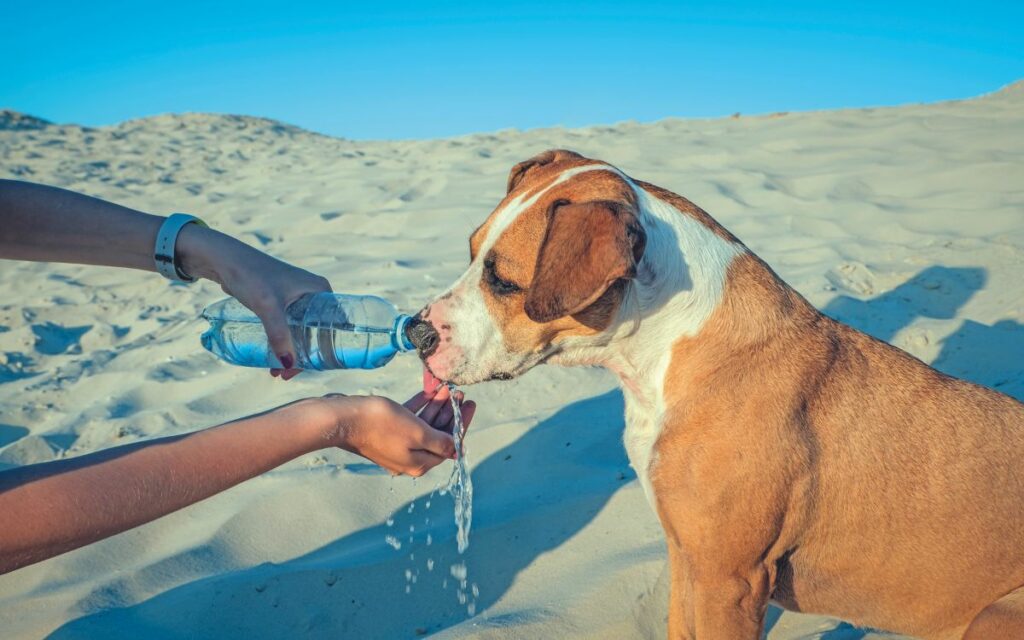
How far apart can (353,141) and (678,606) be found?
15.7m

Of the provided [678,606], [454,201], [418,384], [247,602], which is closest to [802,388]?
[678,606]

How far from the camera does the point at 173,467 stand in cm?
217

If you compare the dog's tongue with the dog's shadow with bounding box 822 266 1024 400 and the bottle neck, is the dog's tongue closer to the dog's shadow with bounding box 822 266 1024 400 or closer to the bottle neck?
the bottle neck

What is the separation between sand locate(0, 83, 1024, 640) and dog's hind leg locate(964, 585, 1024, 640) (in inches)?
26.1

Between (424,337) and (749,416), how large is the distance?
107cm

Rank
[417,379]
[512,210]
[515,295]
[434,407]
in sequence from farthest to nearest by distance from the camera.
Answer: [417,379] < [434,407] < [512,210] < [515,295]

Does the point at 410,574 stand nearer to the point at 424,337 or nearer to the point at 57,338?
the point at 424,337

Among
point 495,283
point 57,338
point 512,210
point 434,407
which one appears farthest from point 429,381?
point 57,338

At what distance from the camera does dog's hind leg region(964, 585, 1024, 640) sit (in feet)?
7.23

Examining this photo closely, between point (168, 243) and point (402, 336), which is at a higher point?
point (168, 243)

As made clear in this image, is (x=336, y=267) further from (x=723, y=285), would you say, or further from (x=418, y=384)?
(x=723, y=285)

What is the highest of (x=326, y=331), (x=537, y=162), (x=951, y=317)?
(x=537, y=162)

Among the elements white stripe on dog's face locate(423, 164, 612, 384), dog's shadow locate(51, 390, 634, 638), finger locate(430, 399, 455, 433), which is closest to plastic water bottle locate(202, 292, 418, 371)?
finger locate(430, 399, 455, 433)

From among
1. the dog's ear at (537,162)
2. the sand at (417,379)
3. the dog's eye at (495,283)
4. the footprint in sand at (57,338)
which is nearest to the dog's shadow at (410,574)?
the sand at (417,379)
